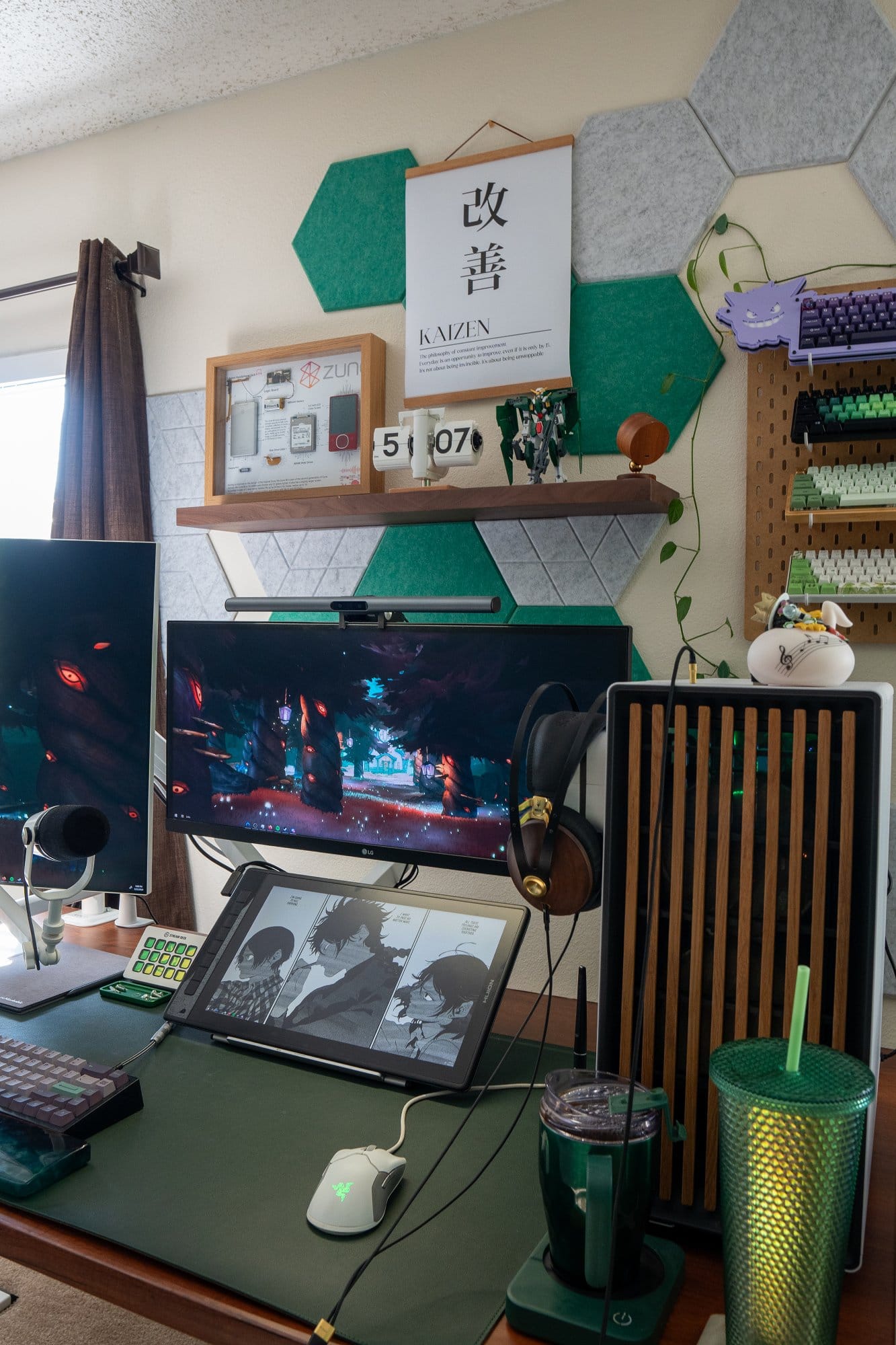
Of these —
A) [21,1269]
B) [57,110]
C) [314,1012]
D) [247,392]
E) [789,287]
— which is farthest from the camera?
[57,110]

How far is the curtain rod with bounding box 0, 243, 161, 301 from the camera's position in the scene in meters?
2.08

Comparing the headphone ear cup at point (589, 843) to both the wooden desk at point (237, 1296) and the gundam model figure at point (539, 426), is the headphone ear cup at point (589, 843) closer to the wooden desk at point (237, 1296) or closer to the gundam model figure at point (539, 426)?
the wooden desk at point (237, 1296)

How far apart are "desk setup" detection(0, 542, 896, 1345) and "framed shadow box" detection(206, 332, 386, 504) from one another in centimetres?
65

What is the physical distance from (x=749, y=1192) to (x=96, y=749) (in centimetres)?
105

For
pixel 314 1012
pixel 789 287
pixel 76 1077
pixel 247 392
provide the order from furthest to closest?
1. pixel 247 392
2. pixel 789 287
3. pixel 314 1012
4. pixel 76 1077

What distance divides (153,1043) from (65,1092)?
0.18 metres

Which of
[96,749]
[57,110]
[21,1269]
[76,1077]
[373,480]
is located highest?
[57,110]

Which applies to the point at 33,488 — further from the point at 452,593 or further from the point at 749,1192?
the point at 749,1192

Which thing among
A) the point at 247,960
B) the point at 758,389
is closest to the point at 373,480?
the point at 758,389

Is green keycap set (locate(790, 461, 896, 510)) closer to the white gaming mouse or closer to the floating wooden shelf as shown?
the floating wooden shelf

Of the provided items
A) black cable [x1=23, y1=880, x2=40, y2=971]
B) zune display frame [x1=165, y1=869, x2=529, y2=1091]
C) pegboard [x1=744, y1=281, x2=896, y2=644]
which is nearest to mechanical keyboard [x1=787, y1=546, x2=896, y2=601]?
pegboard [x1=744, y1=281, x2=896, y2=644]

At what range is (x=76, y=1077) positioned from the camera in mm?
1002

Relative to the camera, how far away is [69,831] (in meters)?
1.16

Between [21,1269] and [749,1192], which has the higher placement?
[749,1192]
